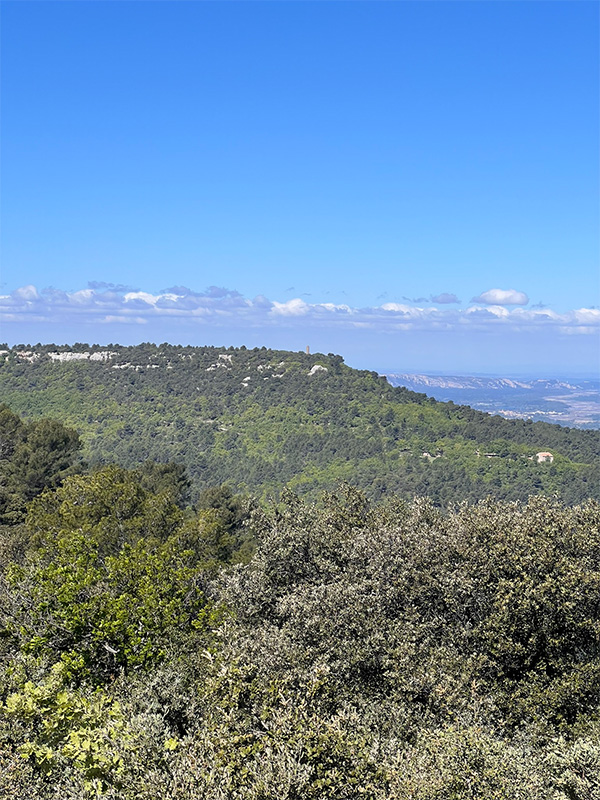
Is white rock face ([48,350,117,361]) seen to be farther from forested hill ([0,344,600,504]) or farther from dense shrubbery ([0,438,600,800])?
dense shrubbery ([0,438,600,800])

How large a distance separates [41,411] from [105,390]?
16.4 meters

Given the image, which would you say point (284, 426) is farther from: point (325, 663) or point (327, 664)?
point (325, 663)

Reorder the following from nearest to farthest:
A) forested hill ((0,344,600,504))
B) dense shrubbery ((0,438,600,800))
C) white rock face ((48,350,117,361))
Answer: dense shrubbery ((0,438,600,800)) < forested hill ((0,344,600,504)) < white rock face ((48,350,117,361))

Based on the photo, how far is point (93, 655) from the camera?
16.6 metres

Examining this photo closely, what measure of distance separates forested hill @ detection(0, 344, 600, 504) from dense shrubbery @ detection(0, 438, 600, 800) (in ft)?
203

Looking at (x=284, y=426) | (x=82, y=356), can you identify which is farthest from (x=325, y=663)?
(x=82, y=356)

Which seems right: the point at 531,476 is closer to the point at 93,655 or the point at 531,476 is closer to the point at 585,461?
the point at 585,461

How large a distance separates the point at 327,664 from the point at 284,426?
96.8 metres

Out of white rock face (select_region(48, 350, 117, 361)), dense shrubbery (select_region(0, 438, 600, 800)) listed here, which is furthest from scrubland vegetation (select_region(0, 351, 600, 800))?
white rock face (select_region(48, 350, 117, 361))

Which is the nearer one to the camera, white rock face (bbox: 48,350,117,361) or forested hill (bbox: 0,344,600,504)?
forested hill (bbox: 0,344,600,504)

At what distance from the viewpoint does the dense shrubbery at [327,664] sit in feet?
28.0

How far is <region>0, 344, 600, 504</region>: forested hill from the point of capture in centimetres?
8700

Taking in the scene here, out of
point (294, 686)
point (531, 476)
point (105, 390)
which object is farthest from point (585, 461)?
point (294, 686)

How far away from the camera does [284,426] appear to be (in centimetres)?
10844
